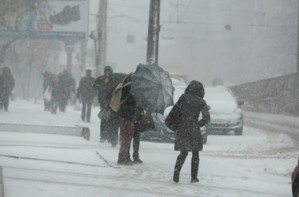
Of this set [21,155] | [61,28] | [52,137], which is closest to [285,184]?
[21,155]

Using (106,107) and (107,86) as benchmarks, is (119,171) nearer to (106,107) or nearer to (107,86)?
(106,107)

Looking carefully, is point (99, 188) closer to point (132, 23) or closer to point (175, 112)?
point (175, 112)

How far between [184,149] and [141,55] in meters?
89.4

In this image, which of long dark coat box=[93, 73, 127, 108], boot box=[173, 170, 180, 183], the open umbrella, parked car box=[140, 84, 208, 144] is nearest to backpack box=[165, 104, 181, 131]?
boot box=[173, 170, 180, 183]

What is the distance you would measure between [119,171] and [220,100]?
38.7 ft

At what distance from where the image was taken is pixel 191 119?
9.35 metres

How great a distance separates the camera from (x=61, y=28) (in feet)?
105

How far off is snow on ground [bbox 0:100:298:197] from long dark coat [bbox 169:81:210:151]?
1.99 ft

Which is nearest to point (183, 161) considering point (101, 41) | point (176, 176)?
point (176, 176)

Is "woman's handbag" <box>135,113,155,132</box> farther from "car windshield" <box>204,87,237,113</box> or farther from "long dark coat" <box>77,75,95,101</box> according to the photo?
"car windshield" <box>204,87,237,113</box>

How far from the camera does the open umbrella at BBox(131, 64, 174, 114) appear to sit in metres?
11.0

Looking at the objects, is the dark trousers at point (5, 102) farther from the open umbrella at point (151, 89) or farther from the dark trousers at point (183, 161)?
the dark trousers at point (183, 161)

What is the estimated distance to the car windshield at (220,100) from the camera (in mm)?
20995

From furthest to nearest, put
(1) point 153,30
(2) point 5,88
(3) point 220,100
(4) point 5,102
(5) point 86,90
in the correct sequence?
(4) point 5,102
(2) point 5,88
(3) point 220,100
(5) point 86,90
(1) point 153,30
